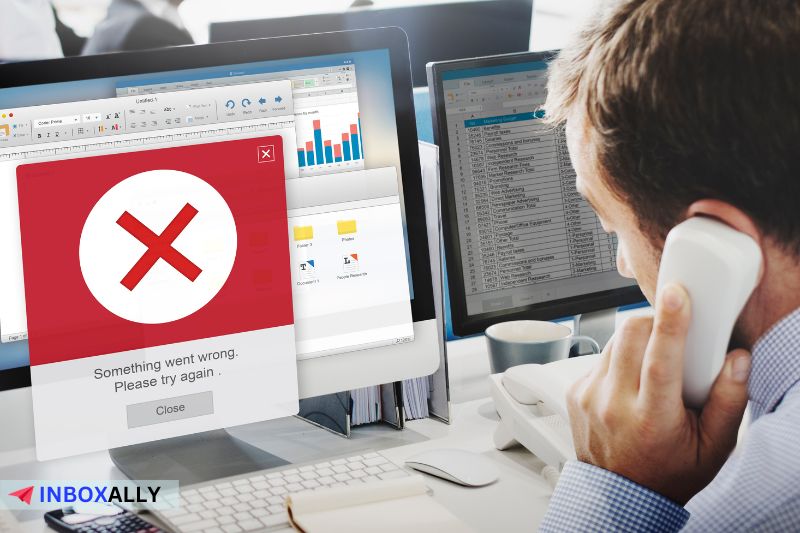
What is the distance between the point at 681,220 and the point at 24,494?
0.77 m

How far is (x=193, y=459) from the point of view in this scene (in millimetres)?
1021

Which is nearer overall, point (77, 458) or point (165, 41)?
point (77, 458)

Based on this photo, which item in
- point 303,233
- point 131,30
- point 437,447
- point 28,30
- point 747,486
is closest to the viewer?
point 747,486

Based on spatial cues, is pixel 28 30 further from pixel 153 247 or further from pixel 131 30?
pixel 153 247

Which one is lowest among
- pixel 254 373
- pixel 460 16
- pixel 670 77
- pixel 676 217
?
pixel 254 373

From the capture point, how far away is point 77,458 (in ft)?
3.48

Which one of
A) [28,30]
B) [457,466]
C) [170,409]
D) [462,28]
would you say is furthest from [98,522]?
[28,30]

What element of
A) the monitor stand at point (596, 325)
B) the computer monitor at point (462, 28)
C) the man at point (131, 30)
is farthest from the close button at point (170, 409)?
the man at point (131, 30)

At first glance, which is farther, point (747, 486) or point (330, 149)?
point (330, 149)

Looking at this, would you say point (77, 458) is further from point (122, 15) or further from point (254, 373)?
point (122, 15)

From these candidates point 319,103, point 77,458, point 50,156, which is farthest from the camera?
point 77,458

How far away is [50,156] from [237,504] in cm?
40

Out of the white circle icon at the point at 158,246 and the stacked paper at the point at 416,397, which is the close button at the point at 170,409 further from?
the stacked paper at the point at 416,397

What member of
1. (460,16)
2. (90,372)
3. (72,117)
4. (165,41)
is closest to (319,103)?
(72,117)
